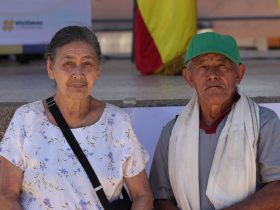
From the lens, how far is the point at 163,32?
214 inches

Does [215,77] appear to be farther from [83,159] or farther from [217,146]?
[83,159]

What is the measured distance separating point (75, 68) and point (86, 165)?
0.43 meters

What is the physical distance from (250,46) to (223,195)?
545 centimetres

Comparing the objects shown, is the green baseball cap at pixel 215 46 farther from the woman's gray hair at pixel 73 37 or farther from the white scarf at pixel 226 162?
the woman's gray hair at pixel 73 37

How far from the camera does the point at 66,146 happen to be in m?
2.98

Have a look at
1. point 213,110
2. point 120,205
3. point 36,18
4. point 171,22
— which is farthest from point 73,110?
point 36,18

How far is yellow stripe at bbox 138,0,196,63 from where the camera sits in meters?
5.34

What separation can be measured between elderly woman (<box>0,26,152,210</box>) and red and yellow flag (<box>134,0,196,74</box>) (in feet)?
7.63

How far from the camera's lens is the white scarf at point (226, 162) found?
9.82 feet

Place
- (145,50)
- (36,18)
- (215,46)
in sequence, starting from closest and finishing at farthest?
(215,46) < (145,50) < (36,18)

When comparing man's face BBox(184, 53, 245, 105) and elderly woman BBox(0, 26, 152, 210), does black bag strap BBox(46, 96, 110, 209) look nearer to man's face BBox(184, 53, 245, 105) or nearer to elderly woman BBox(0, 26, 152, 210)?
elderly woman BBox(0, 26, 152, 210)

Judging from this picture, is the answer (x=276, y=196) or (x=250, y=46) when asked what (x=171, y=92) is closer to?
(x=276, y=196)

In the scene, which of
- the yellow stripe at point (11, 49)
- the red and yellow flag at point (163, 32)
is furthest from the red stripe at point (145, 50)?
the yellow stripe at point (11, 49)

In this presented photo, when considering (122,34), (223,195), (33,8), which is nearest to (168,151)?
(223,195)
